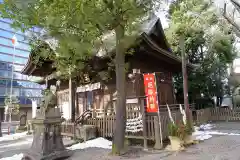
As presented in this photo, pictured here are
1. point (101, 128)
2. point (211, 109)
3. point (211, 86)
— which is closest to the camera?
point (101, 128)

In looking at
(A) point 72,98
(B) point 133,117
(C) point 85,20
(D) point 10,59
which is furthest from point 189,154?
(D) point 10,59

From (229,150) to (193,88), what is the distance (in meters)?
10.4

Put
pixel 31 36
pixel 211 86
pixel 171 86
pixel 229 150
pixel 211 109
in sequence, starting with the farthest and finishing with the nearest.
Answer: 1. pixel 211 86
2. pixel 211 109
3. pixel 171 86
4. pixel 31 36
5. pixel 229 150

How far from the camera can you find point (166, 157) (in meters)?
5.57

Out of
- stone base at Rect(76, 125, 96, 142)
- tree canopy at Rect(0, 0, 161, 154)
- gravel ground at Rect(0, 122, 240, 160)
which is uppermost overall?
tree canopy at Rect(0, 0, 161, 154)

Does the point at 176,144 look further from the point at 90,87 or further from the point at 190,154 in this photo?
the point at 90,87

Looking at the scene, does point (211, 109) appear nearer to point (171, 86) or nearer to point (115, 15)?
point (171, 86)

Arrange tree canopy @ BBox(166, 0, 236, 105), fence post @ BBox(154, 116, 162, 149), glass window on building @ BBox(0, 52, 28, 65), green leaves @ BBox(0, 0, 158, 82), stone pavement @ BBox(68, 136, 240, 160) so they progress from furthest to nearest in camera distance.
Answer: glass window on building @ BBox(0, 52, 28, 65) < tree canopy @ BBox(166, 0, 236, 105) < fence post @ BBox(154, 116, 162, 149) < stone pavement @ BBox(68, 136, 240, 160) < green leaves @ BBox(0, 0, 158, 82)

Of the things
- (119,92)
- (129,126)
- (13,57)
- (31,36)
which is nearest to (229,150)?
(129,126)

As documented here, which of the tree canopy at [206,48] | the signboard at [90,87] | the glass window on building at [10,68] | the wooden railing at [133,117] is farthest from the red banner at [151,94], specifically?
the glass window on building at [10,68]

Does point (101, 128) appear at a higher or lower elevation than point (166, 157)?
higher

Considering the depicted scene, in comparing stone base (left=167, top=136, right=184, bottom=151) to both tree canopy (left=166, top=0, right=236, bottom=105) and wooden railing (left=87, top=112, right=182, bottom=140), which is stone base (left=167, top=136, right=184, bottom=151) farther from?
tree canopy (left=166, top=0, right=236, bottom=105)

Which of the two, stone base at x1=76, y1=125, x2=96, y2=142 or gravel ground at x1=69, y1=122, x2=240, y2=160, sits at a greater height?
stone base at x1=76, y1=125, x2=96, y2=142

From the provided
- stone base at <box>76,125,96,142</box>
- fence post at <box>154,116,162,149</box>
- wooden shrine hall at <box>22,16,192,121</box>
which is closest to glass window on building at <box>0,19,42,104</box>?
wooden shrine hall at <box>22,16,192,121</box>
